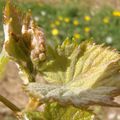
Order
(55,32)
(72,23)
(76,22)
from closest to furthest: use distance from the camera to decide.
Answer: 1. (55,32)
2. (76,22)
3. (72,23)

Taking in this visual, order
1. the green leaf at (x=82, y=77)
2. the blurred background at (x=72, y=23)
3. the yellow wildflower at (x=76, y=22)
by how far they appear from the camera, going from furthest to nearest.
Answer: the yellow wildflower at (x=76, y=22) → the blurred background at (x=72, y=23) → the green leaf at (x=82, y=77)

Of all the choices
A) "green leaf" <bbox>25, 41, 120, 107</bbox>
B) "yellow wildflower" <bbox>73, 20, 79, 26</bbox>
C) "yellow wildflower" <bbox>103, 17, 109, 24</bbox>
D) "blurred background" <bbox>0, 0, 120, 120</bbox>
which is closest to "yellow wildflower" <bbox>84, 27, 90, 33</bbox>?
"blurred background" <bbox>0, 0, 120, 120</bbox>

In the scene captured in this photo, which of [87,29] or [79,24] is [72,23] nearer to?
[79,24]

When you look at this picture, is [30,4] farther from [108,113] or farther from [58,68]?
[58,68]

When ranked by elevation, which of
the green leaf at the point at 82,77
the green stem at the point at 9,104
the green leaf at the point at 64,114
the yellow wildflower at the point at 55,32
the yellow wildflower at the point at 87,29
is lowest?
the yellow wildflower at the point at 87,29

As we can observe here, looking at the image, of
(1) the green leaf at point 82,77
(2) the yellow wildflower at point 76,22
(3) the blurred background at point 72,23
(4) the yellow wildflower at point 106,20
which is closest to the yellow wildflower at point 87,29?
(3) the blurred background at point 72,23

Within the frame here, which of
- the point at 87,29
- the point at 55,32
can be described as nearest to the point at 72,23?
the point at 87,29

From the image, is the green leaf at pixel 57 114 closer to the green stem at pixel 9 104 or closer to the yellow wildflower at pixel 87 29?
the green stem at pixel 9 104

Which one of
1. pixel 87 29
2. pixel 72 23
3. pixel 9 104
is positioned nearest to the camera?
pixel 9 104
